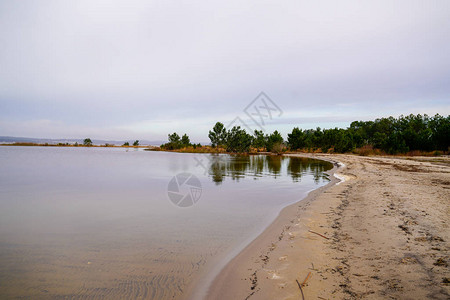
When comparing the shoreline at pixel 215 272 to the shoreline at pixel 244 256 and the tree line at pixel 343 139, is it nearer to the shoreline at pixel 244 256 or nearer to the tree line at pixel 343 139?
the shoreline at pixel 244 256

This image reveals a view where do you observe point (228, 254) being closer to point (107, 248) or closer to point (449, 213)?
point (107, 248)

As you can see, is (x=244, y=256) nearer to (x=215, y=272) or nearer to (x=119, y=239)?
(x=215, y=272)

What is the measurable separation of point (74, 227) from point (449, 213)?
30.0 feet

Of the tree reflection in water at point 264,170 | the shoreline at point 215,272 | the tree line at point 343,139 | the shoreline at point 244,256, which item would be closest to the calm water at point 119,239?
the shoreline at point 215,272

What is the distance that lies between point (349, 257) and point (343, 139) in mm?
52348

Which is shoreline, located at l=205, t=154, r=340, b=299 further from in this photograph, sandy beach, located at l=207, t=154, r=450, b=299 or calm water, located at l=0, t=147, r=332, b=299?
calm water, located at l=0, t=147, r=332, b=299

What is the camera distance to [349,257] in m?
3.76

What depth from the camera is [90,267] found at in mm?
4031

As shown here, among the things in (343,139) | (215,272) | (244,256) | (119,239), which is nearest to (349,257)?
(244,256)

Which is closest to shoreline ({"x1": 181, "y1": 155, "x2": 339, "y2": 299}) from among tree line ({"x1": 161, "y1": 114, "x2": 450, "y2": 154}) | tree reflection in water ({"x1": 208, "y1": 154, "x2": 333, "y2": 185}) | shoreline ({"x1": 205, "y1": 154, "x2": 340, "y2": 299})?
shoreline ({"x1": 205, "y1": 154, "x2": 340, "y2": 299})

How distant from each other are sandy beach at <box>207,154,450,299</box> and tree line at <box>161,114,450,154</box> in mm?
40749

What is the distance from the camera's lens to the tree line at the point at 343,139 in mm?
38781

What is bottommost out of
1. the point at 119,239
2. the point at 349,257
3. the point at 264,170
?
the point at 119,239

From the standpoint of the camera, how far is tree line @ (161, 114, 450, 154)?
127ft
